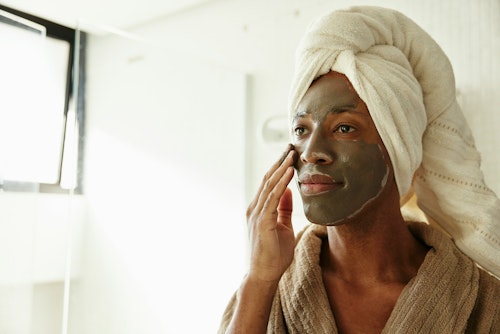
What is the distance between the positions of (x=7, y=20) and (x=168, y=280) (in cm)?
82

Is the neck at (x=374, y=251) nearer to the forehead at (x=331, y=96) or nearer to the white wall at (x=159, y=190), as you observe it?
the forehead at (x=331, y=96)

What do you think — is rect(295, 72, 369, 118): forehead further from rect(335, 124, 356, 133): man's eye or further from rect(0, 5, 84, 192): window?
rect(0, 5, 84, 192): window

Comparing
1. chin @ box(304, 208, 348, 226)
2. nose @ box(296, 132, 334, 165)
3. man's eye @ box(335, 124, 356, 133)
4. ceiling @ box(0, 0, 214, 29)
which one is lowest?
chin @ box(304, 208, 348, 226)

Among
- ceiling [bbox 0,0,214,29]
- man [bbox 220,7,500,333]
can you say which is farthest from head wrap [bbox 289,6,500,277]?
ceiling [bbox 0,0,214,29]

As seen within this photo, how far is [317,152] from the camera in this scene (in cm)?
85

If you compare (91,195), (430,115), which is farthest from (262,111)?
(430,115)

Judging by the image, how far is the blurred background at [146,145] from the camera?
1.17 metres

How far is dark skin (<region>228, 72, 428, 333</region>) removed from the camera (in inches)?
33.3

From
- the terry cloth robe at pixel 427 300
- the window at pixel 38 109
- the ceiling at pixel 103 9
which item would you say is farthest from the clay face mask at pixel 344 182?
the ceiling at pixel 103 9

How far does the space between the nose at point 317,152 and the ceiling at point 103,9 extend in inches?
43.4

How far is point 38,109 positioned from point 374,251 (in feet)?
2.91

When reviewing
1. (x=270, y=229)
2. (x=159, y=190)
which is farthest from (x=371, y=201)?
(x=159, y=190)

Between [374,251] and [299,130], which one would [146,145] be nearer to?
[299,130]

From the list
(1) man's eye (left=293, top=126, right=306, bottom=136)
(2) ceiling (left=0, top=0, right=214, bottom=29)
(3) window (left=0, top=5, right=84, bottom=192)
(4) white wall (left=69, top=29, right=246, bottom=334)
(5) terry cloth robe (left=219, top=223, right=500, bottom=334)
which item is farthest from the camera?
(2) ceiling (left=0, top=0, right=214, bottom=29)
